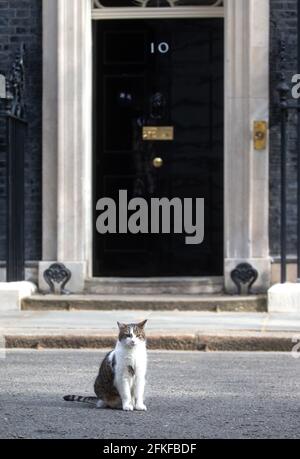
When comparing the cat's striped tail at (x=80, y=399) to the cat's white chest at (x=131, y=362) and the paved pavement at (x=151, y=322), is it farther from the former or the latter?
the paved pavement at (x=151, y=322)

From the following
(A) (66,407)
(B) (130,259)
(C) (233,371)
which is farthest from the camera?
(B) (130,259)

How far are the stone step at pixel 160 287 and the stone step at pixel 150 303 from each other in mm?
355

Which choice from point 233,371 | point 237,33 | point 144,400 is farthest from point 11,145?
point 144,400

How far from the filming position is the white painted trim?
42.4ft

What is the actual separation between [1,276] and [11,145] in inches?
58.5

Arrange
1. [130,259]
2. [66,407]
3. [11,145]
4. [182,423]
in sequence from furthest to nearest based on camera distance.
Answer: [130,259] → [11,145] → [66,407] → [182,423]

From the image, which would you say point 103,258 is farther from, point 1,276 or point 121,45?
point 121,45

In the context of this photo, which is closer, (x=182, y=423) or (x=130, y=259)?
(x=182, y=423)

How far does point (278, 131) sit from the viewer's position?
1257cm

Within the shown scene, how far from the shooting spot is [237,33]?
41.1 ft

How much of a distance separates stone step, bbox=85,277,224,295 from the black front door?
1.28ft

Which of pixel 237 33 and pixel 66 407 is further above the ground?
pixel 237 33

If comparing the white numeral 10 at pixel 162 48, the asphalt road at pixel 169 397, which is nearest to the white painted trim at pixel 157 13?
the white numeral 10 at pixel 162 48

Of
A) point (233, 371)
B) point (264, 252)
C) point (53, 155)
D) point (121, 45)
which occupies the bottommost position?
point (233, 371)
